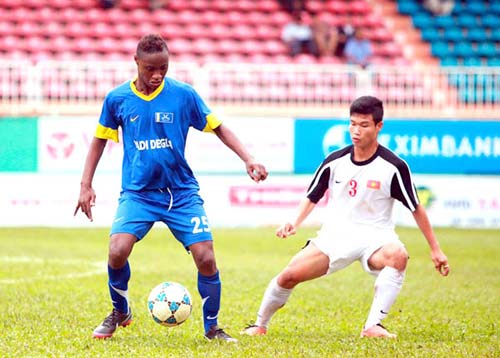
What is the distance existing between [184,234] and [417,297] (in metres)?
4.04

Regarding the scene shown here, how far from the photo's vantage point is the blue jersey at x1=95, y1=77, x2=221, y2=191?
A: 7227 millimetres

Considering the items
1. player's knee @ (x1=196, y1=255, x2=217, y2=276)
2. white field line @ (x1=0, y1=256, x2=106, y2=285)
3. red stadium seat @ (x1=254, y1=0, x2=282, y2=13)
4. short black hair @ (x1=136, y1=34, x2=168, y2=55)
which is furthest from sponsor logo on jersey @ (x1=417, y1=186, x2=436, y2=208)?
short black hair @ (x1=136, y1=34, x2=168, y2=55)

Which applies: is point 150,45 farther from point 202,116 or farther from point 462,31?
point 462,31

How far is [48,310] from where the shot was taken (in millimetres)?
9031

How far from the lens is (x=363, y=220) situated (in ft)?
25.6

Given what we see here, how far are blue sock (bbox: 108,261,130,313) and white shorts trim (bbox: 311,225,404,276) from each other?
4.84 feet

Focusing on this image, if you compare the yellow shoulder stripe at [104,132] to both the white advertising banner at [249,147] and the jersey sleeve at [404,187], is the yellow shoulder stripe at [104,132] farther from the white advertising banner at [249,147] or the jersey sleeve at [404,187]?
the white advertising banner at [249,147]

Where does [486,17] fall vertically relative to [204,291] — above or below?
above

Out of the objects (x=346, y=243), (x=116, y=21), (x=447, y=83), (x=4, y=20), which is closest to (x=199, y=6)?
(x=116, y=21)

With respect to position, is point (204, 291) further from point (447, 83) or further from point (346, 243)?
point (447, 83)

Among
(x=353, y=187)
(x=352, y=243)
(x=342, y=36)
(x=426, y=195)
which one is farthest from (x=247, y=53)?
(x=352, y=243)

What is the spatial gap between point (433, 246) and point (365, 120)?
105 cm

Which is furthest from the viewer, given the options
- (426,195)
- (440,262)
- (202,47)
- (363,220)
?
(202,47)

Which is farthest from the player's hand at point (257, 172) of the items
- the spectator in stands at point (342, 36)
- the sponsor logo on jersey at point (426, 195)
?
the spectator in stands at point (342, 36)
